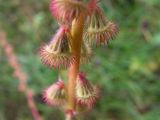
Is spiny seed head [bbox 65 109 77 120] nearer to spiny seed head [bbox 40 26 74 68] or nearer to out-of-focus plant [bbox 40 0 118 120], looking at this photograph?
out-of-focus plant [bbox 40 0 118 120]

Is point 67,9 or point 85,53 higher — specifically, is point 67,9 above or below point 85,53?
above

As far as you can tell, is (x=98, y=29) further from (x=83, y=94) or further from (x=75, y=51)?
(x=83, y=94)

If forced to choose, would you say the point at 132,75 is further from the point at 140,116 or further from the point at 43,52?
the point at 43,52

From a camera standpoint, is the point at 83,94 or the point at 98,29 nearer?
the point at 98,29

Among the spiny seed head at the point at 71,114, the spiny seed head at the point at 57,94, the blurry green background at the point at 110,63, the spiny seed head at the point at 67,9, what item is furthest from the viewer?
the blurry green background at the point at 110,63

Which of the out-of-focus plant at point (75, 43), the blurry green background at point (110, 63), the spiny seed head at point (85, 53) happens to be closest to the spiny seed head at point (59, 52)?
the out-of-focus plant at point (75, 43)

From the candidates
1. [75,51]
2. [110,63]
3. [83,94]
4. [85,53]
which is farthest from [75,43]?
[110,63]

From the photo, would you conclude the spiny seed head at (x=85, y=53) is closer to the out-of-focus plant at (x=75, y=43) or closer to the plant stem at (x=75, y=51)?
the out-of-focus plant at (x=75, y=43)

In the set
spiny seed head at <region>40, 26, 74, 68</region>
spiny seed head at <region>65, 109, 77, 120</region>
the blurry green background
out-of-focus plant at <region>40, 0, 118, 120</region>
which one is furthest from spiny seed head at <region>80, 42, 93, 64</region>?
the blurry green background
